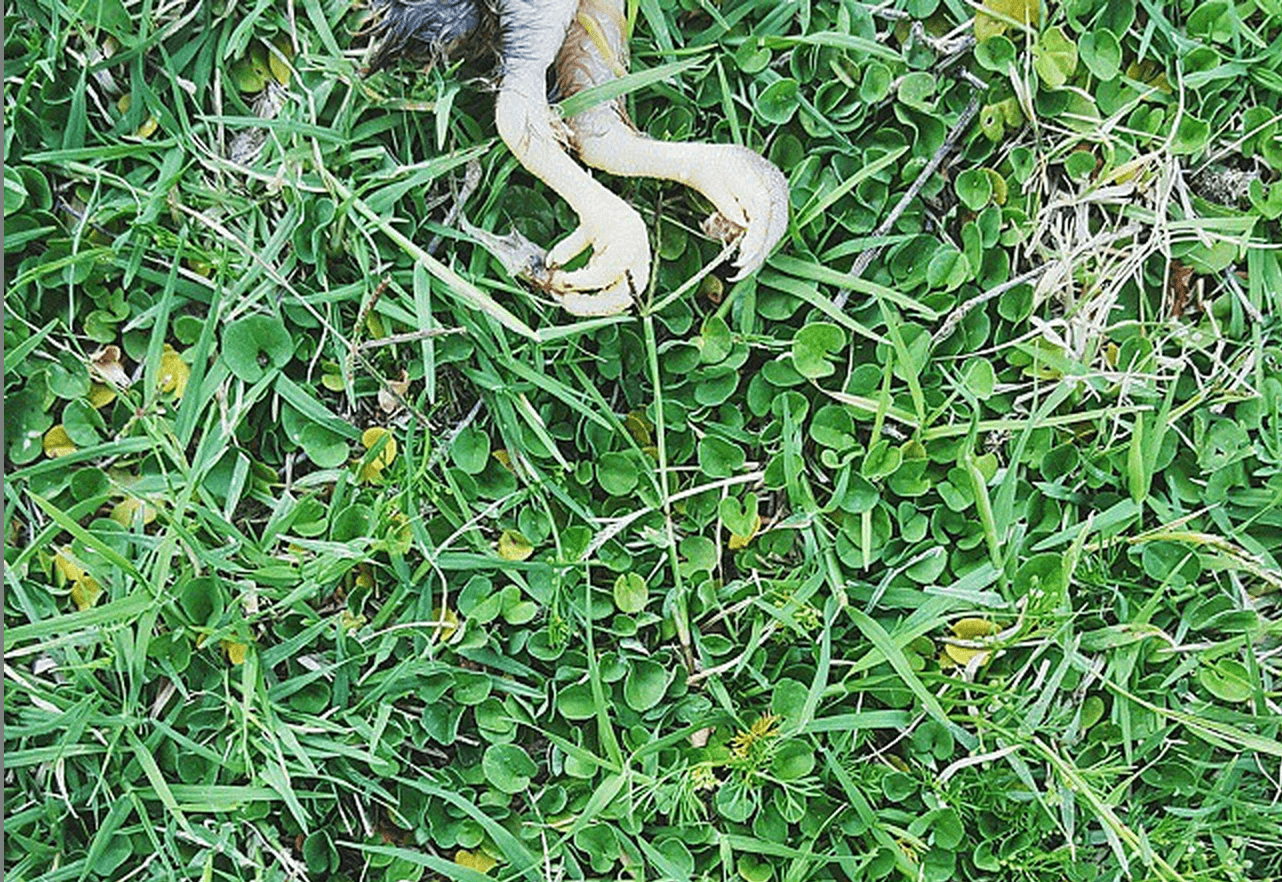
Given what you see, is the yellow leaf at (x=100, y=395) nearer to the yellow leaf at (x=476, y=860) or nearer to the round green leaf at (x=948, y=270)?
the yellow leaf at (x=476, y=860)

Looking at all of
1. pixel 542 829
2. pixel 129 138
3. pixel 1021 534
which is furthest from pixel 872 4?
pixel 542 829

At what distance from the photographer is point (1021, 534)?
1.36 meters

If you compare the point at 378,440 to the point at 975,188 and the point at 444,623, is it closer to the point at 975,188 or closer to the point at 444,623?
the point at 444,623

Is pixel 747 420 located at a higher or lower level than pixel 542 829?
higher

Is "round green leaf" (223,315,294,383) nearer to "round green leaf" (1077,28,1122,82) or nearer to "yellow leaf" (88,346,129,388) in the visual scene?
"yellow leaf" (88,346,129,388)

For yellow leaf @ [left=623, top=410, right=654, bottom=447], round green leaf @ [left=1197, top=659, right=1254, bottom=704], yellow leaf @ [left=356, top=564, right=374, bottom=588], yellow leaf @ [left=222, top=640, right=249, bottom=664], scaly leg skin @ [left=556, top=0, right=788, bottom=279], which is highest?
scaly leg skin @ [left=556, top=0, right=788, bottom=279]

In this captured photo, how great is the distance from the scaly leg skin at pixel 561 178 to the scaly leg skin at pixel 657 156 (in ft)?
0.12

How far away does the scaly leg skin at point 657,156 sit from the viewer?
50.9 inches

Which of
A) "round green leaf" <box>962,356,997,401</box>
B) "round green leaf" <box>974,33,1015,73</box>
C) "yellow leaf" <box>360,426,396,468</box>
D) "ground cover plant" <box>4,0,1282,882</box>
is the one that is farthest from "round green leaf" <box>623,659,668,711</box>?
"round green leaf" <box>974,33,1015,73</box>

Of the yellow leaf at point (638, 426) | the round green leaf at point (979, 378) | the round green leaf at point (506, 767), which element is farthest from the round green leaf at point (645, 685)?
the round green leaf at point (979, 378)

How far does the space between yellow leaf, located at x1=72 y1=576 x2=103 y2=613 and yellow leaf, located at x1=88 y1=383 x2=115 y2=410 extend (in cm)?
18

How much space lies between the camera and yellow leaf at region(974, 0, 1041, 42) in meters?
1.35

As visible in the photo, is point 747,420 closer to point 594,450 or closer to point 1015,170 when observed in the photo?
point 594,450

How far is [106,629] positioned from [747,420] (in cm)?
69
